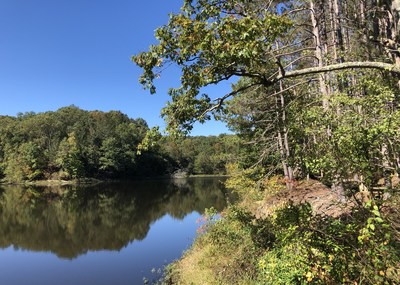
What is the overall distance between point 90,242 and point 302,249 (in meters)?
17.4

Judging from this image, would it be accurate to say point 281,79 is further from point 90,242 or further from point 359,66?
point 90,242

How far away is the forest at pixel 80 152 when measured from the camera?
6925 centimetres

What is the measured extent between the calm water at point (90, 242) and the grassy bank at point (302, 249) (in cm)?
330

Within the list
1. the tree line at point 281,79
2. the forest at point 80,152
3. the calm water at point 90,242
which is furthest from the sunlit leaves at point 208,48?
the forest at point 80,152

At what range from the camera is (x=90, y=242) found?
19.4 meters

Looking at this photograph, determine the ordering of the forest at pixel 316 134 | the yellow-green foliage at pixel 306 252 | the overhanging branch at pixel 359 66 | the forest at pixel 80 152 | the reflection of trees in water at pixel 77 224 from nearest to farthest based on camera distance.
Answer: the yellow-green foliage at pixel 306 252 < the forest at pixel 316 134 < the overhanging branch at pixel 359 66 < the reflection of trees in water at pixel 77 224 < the forest at pixel 80 152

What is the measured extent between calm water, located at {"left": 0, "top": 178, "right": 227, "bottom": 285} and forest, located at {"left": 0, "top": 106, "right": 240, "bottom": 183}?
26.5 m

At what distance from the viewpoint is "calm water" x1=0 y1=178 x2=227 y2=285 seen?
14.1 m

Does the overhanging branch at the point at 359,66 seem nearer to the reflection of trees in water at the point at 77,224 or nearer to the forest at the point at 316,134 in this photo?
the forest at the point at 316,134

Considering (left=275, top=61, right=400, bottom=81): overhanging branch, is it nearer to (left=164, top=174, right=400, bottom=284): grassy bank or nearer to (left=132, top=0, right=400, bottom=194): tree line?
(left=132, top=0, right=400, bottom=194): tree line

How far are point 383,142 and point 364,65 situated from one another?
106 cm

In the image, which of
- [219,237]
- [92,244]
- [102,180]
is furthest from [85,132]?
[219,237]

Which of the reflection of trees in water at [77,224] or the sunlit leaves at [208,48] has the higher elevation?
the sunlit leaves at [208,48]

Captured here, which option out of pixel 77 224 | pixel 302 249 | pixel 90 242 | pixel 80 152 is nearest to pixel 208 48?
pixel 302 249
